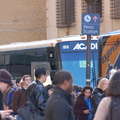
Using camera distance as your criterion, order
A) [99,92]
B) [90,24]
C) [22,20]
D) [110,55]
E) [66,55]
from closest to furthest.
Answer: [99,92], [90,24], [110,55], [66,55], [22,20]

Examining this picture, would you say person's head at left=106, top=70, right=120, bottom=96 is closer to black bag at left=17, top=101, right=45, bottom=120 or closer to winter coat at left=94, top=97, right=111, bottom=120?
winter coat at left=94, top=97, right=111, bottom=120

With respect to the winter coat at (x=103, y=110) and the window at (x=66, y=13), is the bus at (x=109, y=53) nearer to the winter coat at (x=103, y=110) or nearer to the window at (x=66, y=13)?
the winter coat at (x=103, y=110)

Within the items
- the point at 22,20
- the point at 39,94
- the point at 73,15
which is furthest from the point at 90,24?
the point at 22,20

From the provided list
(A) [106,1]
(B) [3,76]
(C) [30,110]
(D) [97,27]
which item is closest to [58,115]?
(B) [3,76]

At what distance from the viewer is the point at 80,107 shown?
1228 cm

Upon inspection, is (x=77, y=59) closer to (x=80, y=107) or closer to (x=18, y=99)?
(x=80, y=107)

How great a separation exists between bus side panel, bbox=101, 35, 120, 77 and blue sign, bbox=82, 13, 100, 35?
161 cm

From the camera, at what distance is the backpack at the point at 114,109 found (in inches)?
213

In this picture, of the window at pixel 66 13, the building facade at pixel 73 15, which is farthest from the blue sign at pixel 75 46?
the window at pixel 66 13

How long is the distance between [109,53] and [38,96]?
292 inches

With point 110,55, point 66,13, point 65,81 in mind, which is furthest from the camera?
point 66,13

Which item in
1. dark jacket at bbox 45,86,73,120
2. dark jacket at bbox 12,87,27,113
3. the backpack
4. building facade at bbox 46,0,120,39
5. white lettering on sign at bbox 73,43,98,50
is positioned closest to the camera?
the backpack

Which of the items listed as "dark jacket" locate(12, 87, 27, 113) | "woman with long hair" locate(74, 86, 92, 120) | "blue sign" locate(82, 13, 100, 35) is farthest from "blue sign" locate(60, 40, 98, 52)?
"dark jacket" locate(12, 87, 27, 113)

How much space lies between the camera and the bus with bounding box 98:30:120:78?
15.7 m
